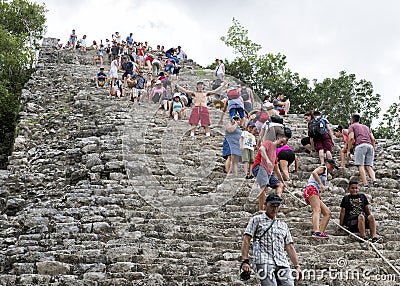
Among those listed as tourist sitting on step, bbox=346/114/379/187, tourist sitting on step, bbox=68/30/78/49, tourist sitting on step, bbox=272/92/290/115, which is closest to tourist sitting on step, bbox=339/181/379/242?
tourist sitting on step, bbox=346/114/379/187

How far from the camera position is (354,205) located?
26.2 feet

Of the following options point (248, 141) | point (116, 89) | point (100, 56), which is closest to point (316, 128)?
point (248, 141)

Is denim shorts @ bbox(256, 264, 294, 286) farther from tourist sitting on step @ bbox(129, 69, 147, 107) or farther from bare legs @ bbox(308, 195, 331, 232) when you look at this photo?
tourist sitting on step @ bbox(129, 69, 147, 107)

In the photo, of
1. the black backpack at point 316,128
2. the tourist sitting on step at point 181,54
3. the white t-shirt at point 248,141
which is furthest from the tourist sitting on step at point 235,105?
the tourist sitting on step at point 181,54

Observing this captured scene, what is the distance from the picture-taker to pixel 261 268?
563cm

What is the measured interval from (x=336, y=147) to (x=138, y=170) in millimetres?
5002

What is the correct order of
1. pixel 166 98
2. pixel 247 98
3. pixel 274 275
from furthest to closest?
pixel 166 98, pixel 247 98, pixel 274 275

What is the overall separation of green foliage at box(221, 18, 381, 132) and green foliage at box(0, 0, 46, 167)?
12042 millimetres

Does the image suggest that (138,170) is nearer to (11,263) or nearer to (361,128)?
(11,263)

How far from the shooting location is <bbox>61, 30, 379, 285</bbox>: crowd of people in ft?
19.0

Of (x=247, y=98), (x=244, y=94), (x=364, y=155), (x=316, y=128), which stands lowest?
(x=364, y=155)

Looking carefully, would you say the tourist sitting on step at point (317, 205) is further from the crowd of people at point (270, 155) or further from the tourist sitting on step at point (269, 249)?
the tourist sitting on step at point (269, 249)

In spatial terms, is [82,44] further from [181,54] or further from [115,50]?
[181,54]

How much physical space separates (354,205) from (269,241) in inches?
108
